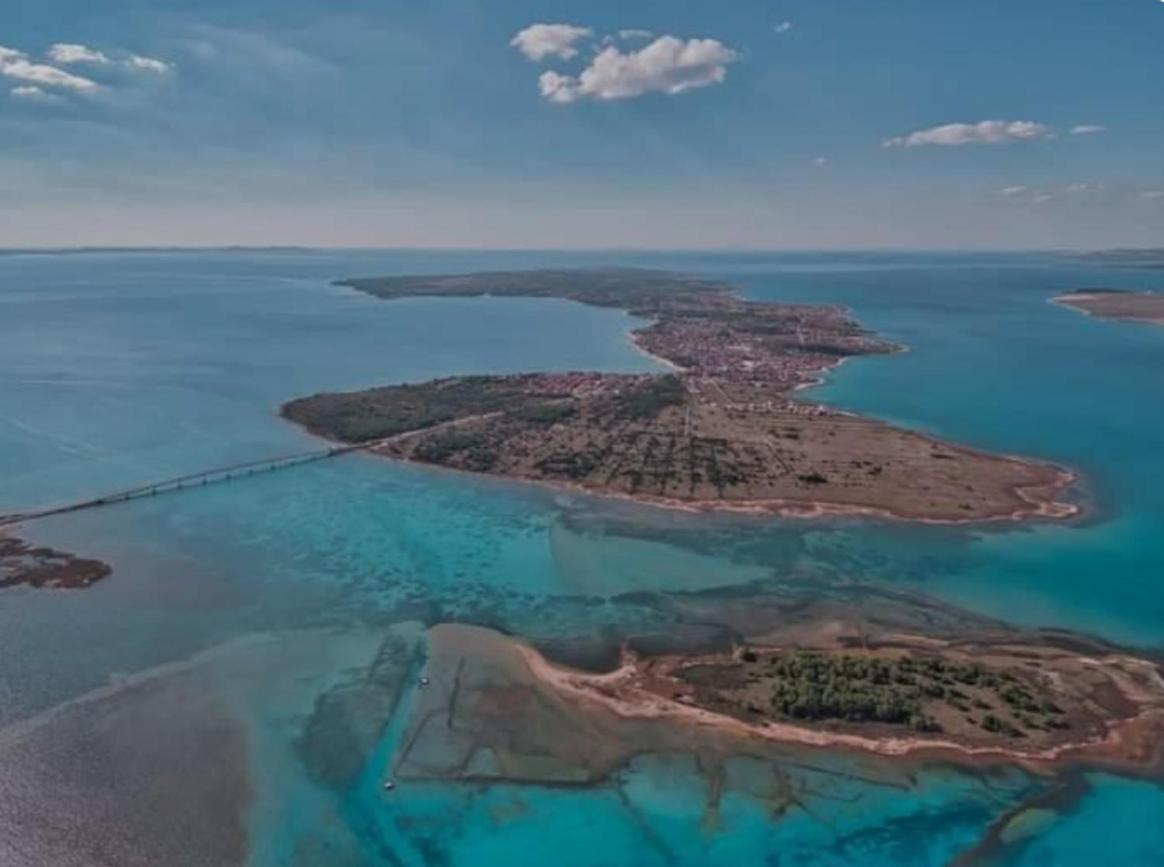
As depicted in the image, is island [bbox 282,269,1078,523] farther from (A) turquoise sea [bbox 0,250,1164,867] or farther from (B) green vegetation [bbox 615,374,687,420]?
(A) turquoise sea [bbox 0,250,1164,867]

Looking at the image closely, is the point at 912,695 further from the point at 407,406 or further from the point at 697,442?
the point at 407,406

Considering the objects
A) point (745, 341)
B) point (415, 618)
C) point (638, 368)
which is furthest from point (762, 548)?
point (745, 341)

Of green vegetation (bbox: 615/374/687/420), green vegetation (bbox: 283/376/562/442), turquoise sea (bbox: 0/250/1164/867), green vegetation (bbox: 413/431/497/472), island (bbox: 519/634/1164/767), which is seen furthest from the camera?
green vegetation (bbox: 615/374/687/420)

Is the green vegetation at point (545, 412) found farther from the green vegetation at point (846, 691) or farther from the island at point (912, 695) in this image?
the green vegetation at point (846, 691)

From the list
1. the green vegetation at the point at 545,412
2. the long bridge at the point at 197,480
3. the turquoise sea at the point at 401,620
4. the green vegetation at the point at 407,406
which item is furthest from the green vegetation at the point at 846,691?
the green vegetation at the point at 407,406

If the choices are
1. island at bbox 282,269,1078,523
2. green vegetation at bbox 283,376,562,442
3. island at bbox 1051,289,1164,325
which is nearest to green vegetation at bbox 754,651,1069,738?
island at bbox 282,269,1078,523

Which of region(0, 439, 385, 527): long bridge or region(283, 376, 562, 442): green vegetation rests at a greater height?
region(283, 376, 562, 442): green vegetation

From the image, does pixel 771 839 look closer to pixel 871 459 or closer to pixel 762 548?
pixel 762 548
